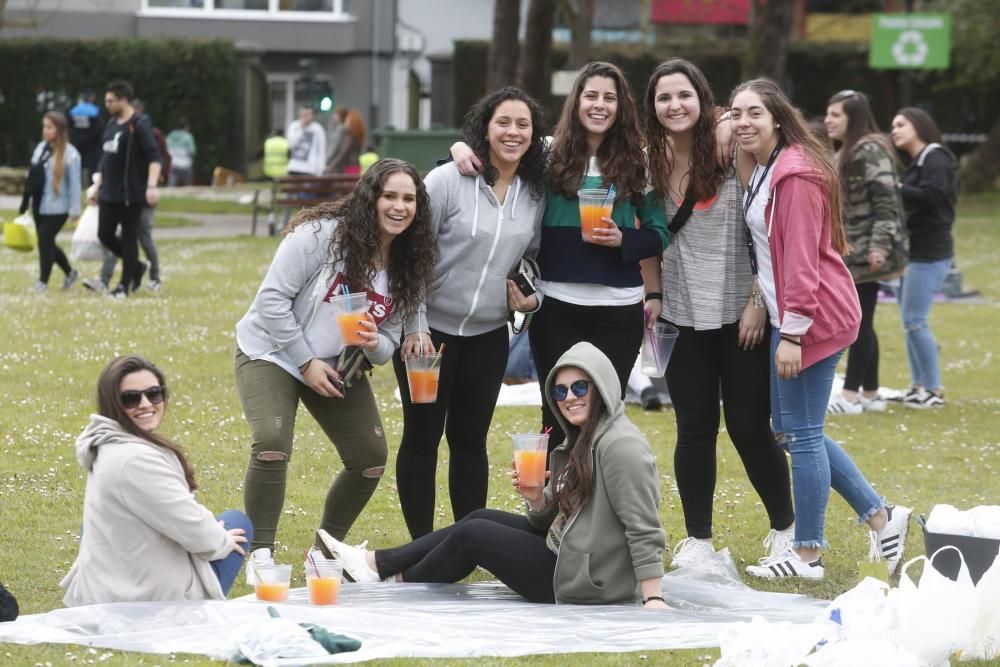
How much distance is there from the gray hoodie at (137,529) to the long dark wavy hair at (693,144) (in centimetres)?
220

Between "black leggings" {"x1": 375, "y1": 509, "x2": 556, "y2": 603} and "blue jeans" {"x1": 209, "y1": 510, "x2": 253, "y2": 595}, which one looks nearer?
"blue jeans" {"x1": 209, "y1": 510, "x2": 253, "y2": 595}

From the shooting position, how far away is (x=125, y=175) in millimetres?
13969

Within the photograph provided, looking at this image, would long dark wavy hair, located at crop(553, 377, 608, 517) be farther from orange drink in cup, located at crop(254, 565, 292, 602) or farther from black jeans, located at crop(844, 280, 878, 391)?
black jeans, located at crop(844, 280, 878, 391)

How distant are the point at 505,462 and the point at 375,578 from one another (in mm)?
2653

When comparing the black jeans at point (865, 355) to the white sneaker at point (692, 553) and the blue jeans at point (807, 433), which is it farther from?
the white sneaker at point (692, 553)

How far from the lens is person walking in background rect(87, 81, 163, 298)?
551 inches

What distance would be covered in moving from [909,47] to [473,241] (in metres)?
23.1

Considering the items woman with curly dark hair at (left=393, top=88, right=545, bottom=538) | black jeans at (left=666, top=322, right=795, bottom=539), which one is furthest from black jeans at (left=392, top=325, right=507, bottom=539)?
black jeans at (left=666, top=322, right=795, bottom=539)

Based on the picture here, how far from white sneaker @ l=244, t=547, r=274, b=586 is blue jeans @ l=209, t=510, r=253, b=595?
74 millimetres

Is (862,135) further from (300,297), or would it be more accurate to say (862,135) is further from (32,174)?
(32,174)

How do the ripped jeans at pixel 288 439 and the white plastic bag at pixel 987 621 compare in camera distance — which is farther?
the ripped jeans at pixel 288 439

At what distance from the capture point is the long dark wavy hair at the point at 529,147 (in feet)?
18.9

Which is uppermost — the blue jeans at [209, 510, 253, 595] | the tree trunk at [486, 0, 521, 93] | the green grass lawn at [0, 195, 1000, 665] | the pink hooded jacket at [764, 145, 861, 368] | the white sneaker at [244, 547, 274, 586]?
the tree trunk at [486, 0, 521, 93]

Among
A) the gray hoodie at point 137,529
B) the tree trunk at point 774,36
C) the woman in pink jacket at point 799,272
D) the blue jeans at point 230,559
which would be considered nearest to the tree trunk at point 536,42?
the tree trunk at point 774,36
